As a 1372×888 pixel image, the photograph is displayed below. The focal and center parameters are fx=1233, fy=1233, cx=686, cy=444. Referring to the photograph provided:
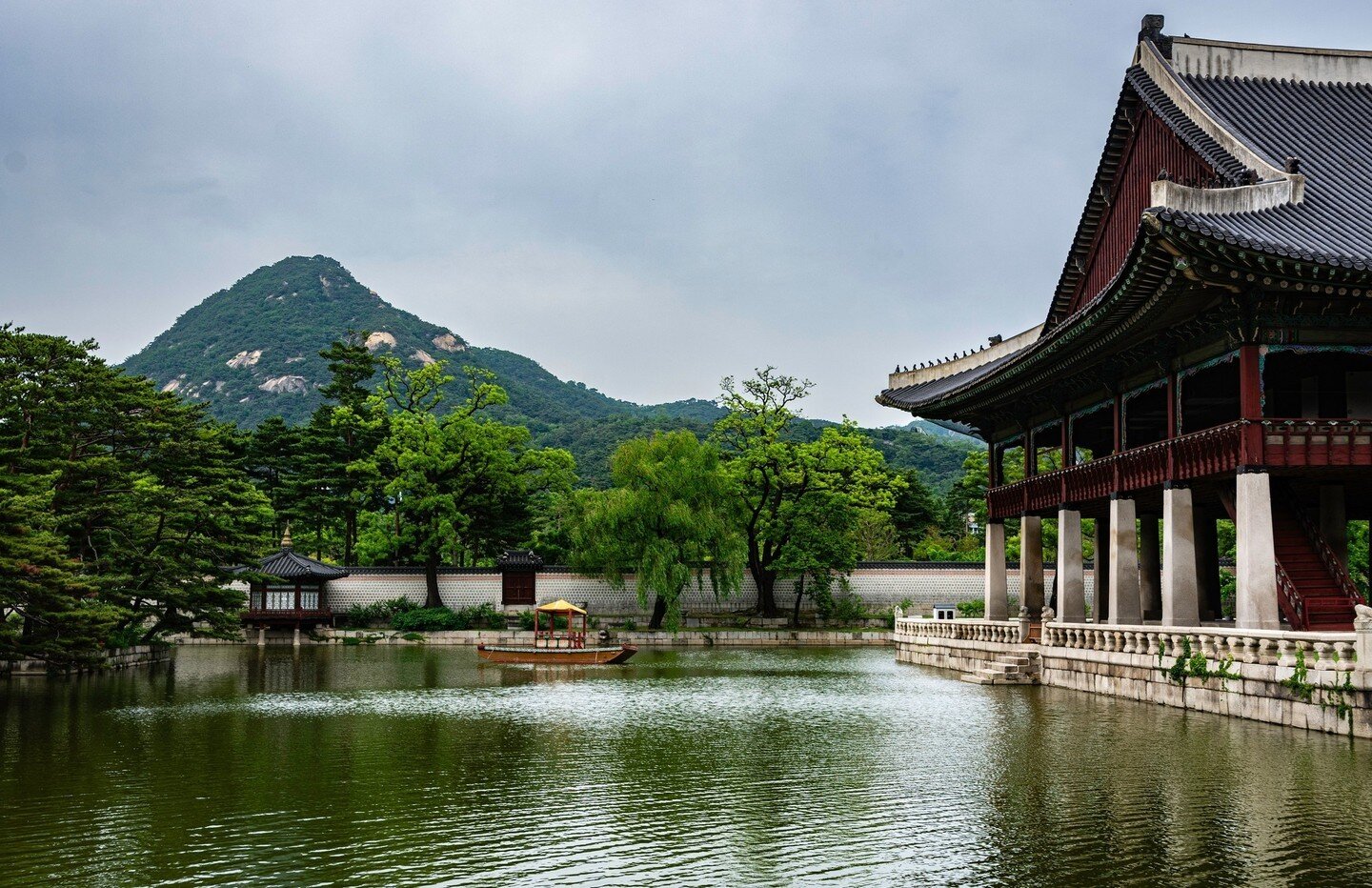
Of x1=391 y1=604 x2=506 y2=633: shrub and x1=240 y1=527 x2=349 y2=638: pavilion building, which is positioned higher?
x1=240 y1=527 x2=349 y2=638: pavilion building

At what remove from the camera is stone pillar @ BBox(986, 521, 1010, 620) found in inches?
1485

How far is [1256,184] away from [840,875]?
17.4 m

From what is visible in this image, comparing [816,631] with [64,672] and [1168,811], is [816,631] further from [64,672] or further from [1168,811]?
[1168,811]

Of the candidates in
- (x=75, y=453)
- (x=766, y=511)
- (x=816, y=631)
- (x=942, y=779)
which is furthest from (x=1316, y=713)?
(x=766, y=511)

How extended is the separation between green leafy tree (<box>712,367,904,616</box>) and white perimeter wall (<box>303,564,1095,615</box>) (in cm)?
270

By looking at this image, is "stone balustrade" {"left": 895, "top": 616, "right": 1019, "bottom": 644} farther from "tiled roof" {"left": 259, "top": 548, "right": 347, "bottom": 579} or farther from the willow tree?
"tiled roof" {"left": 259, "top": 548, "right": 347, "bottom": 579}

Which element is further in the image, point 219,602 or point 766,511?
point 766,511

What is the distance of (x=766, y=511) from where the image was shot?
175 ft

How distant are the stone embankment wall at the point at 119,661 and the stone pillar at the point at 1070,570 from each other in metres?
24.3

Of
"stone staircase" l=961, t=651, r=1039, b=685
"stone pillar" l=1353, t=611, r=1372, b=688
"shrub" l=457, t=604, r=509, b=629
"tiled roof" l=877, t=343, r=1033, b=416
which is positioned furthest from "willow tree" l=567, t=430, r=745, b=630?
"stone pillar" l=1353, t=611, r=1372, b=688

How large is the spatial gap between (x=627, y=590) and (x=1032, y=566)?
23.8 m

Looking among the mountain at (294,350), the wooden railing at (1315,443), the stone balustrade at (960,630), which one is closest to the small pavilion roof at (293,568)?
the stone balustrade at (960,630)

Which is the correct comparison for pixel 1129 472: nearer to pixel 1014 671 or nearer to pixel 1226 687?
pixel 1014 671

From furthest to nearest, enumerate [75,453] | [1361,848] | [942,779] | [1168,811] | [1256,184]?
[75,453], [1256,184], [942,779], [1168,811], [1361,848]
